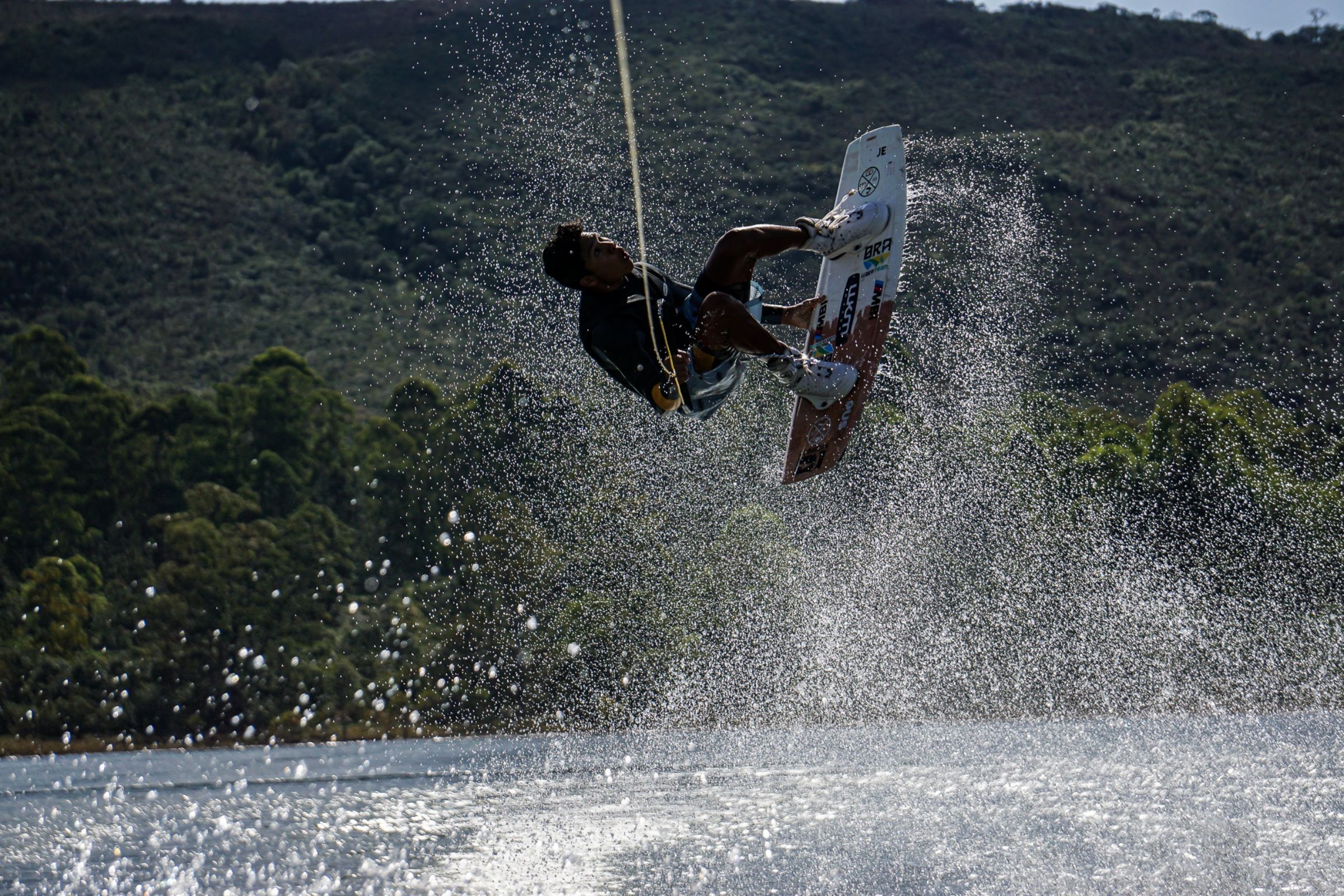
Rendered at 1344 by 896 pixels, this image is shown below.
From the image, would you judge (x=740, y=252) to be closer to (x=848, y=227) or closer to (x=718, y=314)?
(x=718, y=314)

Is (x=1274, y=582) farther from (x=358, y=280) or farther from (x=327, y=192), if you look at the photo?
(x=327, y=192)

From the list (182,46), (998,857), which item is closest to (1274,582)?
(998,857)

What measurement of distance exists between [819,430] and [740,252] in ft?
7.03

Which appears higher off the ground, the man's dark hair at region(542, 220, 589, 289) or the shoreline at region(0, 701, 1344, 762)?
the man's dark hair at region(542, 220, 589, 289)

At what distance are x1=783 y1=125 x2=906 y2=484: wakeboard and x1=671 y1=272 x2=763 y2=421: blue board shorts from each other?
3.27 feet

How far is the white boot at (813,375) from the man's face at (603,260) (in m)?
1.21

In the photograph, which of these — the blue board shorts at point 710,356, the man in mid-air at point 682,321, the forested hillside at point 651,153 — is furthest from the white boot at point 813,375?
the forested hillside at point 651,153

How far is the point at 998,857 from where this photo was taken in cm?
1110

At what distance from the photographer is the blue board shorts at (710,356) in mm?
9172

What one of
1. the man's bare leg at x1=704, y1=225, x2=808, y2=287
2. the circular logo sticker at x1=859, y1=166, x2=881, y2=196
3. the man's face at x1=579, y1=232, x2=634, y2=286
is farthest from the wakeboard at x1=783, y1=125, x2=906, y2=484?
→ the man's face at x1=579, y1=232, x2=634, y2=286

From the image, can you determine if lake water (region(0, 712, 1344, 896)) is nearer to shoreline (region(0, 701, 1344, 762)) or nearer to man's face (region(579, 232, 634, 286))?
man's face (region(579, 232, 634, 286))

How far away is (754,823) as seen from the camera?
1384 cm

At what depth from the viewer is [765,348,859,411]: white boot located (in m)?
9.38

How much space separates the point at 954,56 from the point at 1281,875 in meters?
78.5
